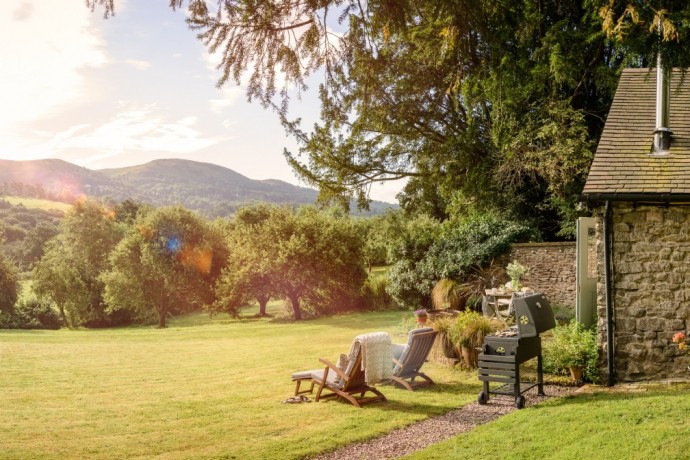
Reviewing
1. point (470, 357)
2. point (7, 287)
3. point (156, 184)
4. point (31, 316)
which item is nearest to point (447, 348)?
point (470, 357)

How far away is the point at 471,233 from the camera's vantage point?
19453mm

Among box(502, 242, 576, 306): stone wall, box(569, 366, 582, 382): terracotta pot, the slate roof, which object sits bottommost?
box(569, 366, 582, 382): terracotta pot

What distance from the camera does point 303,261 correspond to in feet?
94.6

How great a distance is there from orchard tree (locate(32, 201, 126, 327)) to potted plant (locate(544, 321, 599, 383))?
29632 mm

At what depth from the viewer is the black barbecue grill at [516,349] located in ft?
28.9

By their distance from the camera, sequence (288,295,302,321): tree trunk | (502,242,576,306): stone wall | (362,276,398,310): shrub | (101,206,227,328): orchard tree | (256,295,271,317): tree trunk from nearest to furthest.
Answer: (502,242,576,306): stone wall, (362,276,398,310): shrub, (288,295,302,321): tree trunk, (256,295,271,317): tree trunk, (101,206,227,328): orchard tree

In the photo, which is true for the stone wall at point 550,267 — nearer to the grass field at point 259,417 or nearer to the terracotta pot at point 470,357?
the grass field at point 259,417

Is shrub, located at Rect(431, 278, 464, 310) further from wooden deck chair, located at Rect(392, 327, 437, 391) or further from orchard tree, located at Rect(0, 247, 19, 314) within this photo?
orchard tree, located at Rect(0, 247, 19, 314)

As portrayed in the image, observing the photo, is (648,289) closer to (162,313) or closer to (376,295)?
(376,295)

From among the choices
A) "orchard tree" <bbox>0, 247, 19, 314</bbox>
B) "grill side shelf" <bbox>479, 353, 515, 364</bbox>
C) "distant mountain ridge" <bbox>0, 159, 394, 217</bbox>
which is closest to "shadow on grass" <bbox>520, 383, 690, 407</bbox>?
"grill side shelf" <bbox>479, 353, 515, 364</bbox>

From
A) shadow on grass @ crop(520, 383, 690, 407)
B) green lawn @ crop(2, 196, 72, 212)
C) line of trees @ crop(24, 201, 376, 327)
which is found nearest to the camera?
shadow on grass @ crop(520, 383, 690, 407)

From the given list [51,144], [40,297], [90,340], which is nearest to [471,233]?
[51,144]

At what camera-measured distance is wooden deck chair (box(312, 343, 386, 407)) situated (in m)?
9.32

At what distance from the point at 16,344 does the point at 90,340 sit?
9.98ft
